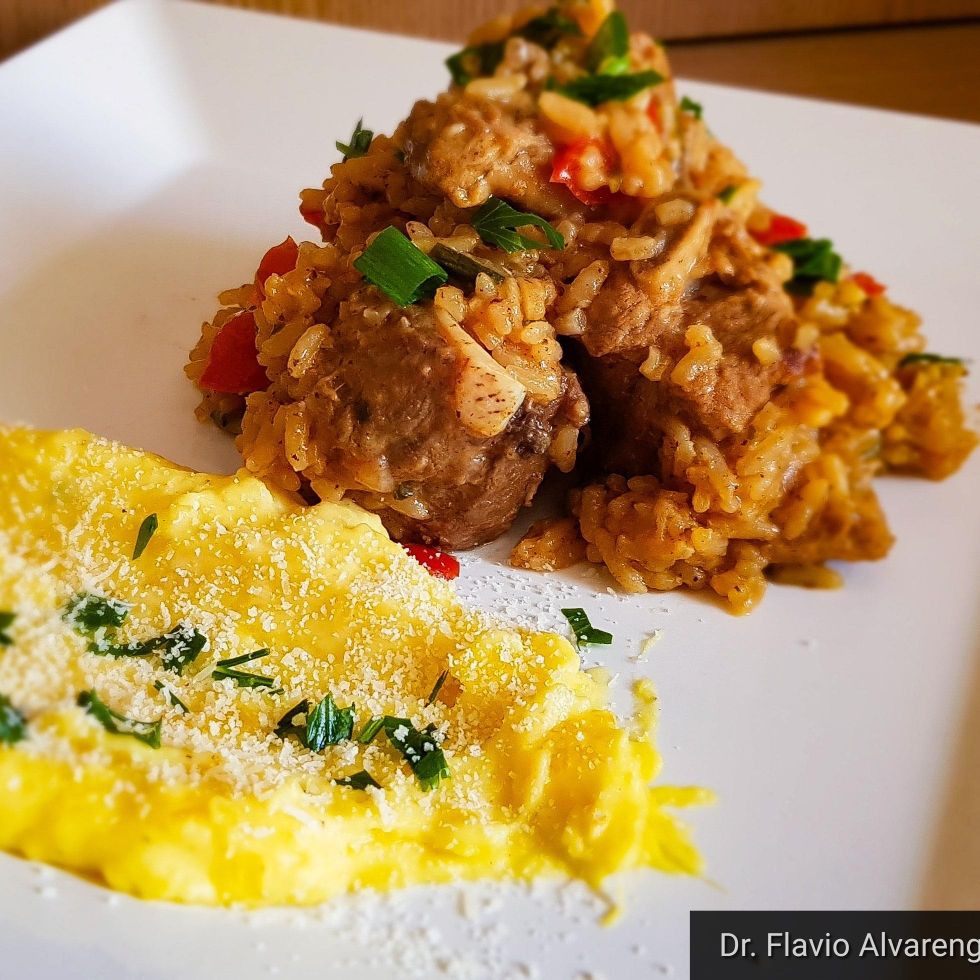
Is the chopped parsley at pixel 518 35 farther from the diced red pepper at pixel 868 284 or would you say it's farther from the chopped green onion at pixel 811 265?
the diced red pepper at pixel 868 284

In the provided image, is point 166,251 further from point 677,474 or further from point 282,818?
point 282,818

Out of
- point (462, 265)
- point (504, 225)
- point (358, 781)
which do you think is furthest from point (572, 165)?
point (358, 781)

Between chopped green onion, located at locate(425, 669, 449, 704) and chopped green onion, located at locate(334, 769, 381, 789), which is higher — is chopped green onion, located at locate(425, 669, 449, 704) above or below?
above

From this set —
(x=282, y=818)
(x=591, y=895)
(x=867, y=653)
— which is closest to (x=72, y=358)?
(x=282, y=818)

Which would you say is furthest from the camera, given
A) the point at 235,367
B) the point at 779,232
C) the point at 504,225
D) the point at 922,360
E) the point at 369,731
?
the point at 779,232

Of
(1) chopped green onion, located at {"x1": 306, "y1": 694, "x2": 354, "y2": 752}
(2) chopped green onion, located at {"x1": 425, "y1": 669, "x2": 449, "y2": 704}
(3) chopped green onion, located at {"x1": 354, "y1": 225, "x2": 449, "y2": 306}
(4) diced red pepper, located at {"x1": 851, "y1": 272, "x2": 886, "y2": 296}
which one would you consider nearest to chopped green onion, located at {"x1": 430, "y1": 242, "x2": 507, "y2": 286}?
(3) chopped green onion, located at {"x1": 354, "y1": 225, "x2": 449, "y2": 306}

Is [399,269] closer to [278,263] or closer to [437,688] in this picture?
Answer: [278,263]

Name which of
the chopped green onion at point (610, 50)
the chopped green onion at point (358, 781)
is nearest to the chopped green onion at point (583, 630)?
the chopped green onion at point (358, 781)

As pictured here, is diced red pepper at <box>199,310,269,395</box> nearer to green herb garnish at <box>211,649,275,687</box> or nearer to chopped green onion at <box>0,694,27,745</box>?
green herb garnish at <box>211,649,275,687</box>
